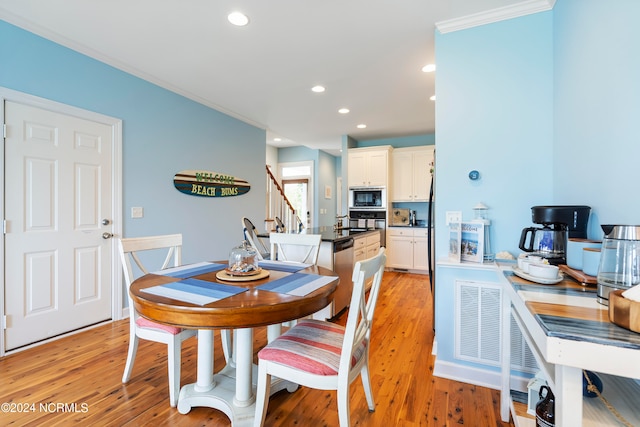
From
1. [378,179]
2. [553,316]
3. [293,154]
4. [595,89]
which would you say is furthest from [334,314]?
[293,154]

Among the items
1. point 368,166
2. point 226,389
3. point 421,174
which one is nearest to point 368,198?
point 368,166

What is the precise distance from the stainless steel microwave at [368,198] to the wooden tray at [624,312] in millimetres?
4834

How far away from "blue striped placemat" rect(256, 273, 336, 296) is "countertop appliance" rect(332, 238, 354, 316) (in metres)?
1.21

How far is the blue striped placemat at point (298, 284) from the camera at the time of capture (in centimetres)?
140

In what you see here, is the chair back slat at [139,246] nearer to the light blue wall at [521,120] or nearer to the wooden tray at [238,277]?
the wooden tray at [238,277]

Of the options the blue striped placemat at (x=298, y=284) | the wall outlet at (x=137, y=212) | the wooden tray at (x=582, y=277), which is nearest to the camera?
the wooden tray at (x=582, y=277)

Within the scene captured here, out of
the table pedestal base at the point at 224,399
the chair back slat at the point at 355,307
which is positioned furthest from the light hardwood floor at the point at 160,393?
the chair back slat at the point at 355,307

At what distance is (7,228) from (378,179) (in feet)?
16.3

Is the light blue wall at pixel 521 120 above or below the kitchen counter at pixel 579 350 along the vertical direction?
above

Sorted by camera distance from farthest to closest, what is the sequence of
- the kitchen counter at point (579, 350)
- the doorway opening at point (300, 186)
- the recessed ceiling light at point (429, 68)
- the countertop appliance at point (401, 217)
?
the doorway opening at point (300, 186), the countertop appliance at point (401, 217), the recessed ceiling light at point (429, 68), the kitchen counter at point (579, 350)

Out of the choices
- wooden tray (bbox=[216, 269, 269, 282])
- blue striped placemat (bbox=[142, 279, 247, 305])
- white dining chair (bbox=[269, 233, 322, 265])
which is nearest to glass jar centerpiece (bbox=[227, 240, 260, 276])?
wooden tray (bbox=[216, 269, 269, 282])

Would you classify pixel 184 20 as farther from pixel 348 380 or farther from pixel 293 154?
pixel 293 154

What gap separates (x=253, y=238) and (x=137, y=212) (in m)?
1.35

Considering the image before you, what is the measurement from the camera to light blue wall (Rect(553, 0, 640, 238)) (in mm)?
1199
